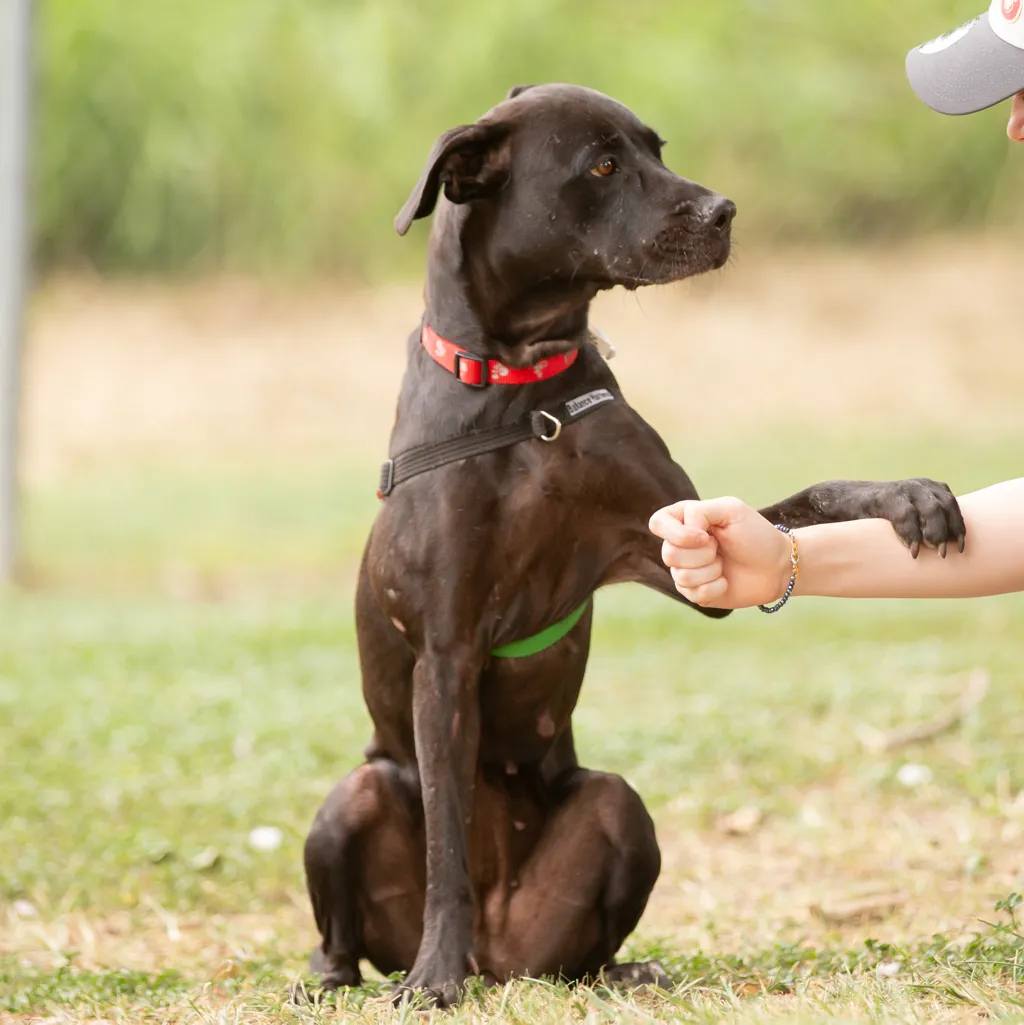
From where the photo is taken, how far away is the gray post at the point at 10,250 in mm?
10930

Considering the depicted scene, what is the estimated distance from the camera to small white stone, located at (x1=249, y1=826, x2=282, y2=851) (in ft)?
16.8

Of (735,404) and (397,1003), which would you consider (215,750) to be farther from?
(735,404)

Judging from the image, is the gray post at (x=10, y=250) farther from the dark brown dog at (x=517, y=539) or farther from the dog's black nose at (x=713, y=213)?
the dog's black nose at (x=713, y=213)

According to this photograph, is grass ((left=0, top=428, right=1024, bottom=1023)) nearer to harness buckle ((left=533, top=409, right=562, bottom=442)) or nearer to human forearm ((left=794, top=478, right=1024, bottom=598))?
human forearm ((left=794, top=478, right=1024, bottom=598))

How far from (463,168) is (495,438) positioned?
0.55 meters

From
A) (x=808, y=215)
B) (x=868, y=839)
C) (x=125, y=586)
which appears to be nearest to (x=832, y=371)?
(x=808, y=215)

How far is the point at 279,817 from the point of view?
17.8 ft

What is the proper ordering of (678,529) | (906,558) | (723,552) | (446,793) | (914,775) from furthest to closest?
(914,775) → (446,793) → (906,558) → (723,552) → (678,529)

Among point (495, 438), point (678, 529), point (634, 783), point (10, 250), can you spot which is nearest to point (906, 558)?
point (678, 529)

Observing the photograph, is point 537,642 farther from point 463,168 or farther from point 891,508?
point 463,168

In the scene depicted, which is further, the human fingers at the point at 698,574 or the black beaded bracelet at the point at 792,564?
the black beaded bracelet at the point at 792,564

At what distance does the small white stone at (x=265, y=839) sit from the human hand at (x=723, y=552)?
2427mm

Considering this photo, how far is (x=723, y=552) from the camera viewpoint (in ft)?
9.87

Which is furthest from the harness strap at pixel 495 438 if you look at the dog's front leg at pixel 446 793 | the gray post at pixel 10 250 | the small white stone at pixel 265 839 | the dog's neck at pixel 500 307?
the gray post at pixel 10 250
